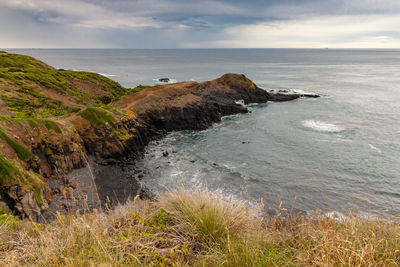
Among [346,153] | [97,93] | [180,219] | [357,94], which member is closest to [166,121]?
[97,93]

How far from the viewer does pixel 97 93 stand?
4303 centimetres

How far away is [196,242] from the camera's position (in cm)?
390

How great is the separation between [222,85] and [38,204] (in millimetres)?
46071

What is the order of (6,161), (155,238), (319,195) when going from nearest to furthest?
(155,238)
(6,161)
(319,195)

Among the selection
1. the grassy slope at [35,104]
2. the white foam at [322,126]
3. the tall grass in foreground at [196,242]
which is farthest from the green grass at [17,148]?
the white foam at [322,126]

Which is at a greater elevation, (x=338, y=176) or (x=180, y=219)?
(x=180, y=219)

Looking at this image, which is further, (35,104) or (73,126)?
(35,104)

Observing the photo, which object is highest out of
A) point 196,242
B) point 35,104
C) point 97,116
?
point 35,104

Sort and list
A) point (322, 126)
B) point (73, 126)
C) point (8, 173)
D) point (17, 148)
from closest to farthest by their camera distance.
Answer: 1. point (8, 173)
2. point (17, 148)
3. point (73, 126)
4. point (322, 126)

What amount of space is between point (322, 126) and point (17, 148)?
133 feet

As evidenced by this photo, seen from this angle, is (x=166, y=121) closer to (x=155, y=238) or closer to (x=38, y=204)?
(x=38, y=204)

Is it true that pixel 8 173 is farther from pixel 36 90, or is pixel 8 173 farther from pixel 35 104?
pixel 36 90

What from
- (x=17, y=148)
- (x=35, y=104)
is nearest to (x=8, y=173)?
(x=17, y=148)

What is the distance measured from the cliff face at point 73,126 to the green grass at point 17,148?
7cm
